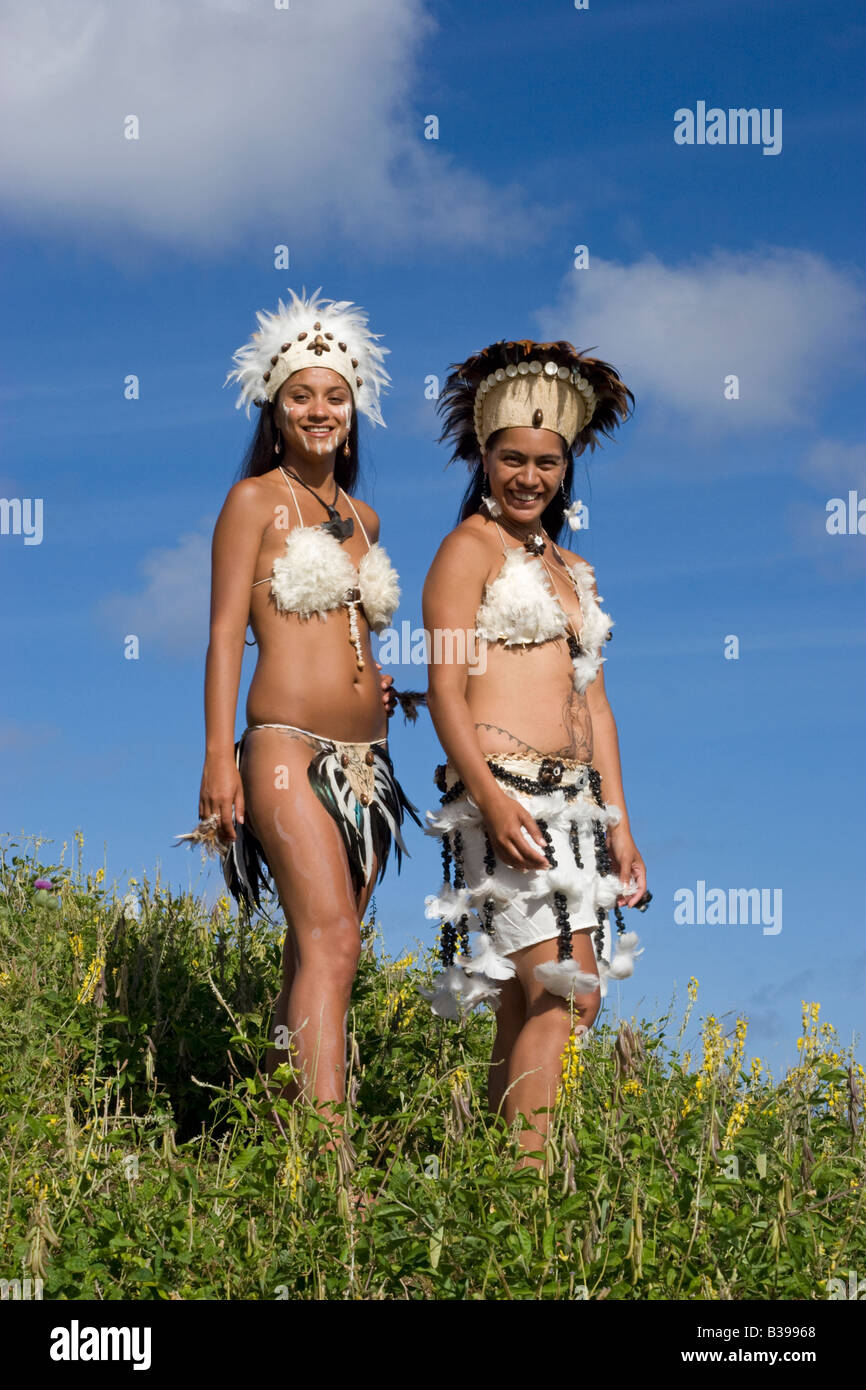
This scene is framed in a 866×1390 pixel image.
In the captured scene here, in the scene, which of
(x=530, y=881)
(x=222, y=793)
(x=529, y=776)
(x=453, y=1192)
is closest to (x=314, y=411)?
(x=222, y=793)

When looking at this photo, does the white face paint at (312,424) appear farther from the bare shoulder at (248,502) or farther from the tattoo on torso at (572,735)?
the tattoo on torso at (572,735)

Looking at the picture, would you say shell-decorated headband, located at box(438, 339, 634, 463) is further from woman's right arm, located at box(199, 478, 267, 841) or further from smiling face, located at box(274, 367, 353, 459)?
woman's right arm, located at box(199, 478, 267, 841)

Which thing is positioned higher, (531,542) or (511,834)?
(531,542)

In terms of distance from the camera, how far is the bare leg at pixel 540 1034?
4.70 meters

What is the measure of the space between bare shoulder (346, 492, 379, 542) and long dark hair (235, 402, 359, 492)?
92 mm

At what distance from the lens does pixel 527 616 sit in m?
4.93

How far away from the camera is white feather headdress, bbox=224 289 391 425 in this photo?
18.0 ft

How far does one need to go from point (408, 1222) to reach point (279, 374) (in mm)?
3255

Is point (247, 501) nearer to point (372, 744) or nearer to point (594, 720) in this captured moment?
point (372, 744)

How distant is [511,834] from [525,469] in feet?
4.54

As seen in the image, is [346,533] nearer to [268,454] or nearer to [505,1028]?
[268,454]

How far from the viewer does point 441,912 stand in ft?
15.8
